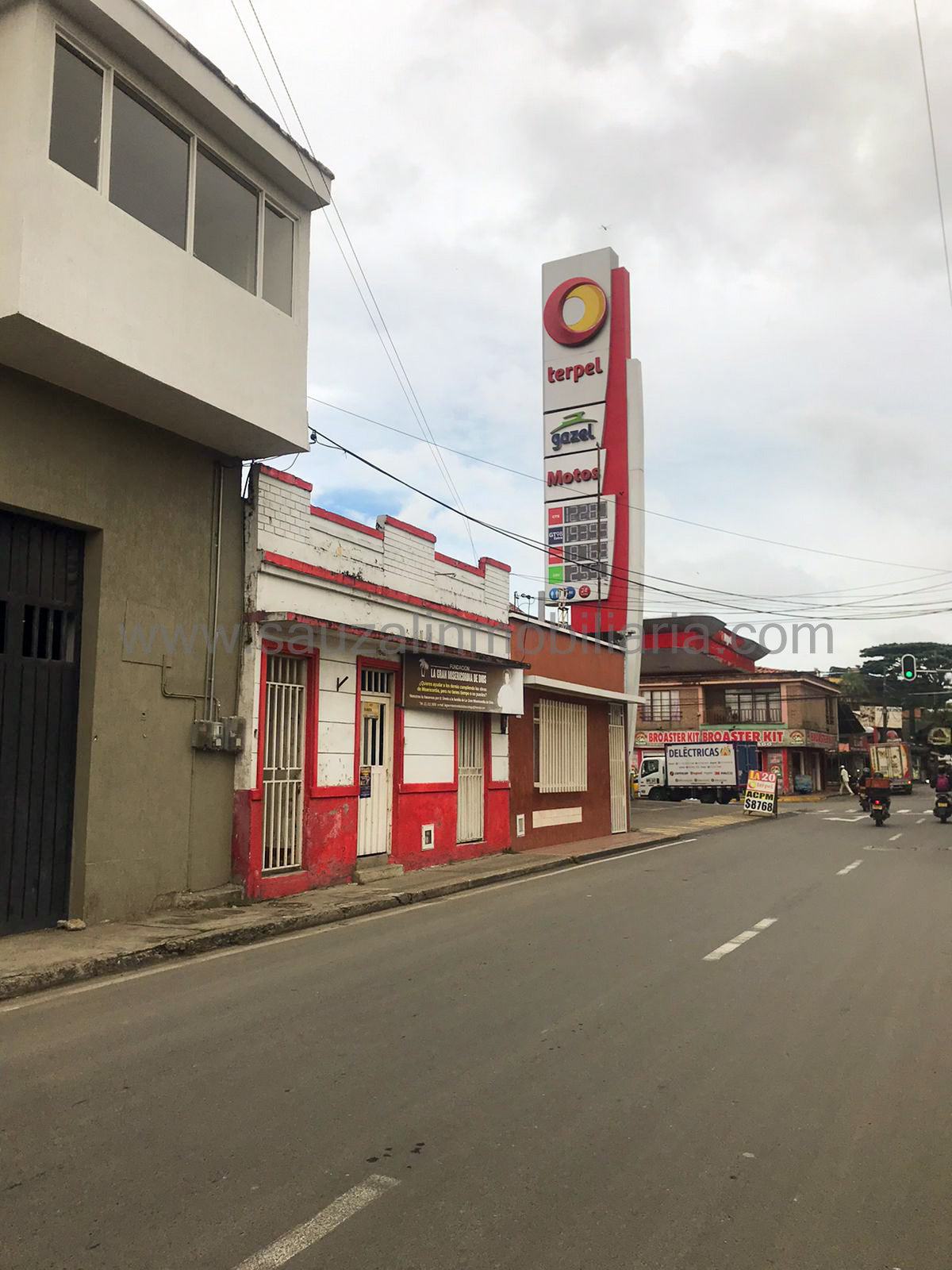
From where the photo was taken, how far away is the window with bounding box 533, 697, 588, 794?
19781 millimetres

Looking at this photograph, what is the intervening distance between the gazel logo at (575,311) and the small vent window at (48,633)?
78.3ft

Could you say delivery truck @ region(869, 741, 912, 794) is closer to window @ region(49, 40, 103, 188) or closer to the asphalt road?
the asphalt road

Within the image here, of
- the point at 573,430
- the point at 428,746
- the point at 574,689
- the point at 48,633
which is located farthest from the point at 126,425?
the point at 573,430

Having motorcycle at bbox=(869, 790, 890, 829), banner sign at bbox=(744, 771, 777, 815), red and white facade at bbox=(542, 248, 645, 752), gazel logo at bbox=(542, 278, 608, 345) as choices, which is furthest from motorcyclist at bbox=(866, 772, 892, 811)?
gazel logo at bbox=(542, 278, 608, 345)

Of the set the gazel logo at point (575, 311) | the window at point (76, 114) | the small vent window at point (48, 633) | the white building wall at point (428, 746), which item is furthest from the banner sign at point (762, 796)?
the window at point (76, 114)

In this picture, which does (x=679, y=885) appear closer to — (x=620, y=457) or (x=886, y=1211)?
(x=886, y=1211)

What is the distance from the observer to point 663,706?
53.8 m

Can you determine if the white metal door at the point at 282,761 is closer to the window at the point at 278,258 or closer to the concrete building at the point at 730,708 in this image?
the window at the point at 278,258

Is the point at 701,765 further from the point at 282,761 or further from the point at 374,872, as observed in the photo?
the point at 282,761

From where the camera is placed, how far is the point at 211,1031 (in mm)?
6012

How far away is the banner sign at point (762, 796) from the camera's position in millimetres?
32594

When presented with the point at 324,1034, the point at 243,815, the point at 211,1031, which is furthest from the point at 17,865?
the point at 324,1034

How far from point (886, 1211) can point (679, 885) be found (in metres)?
10.2

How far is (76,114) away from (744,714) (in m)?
48.8
